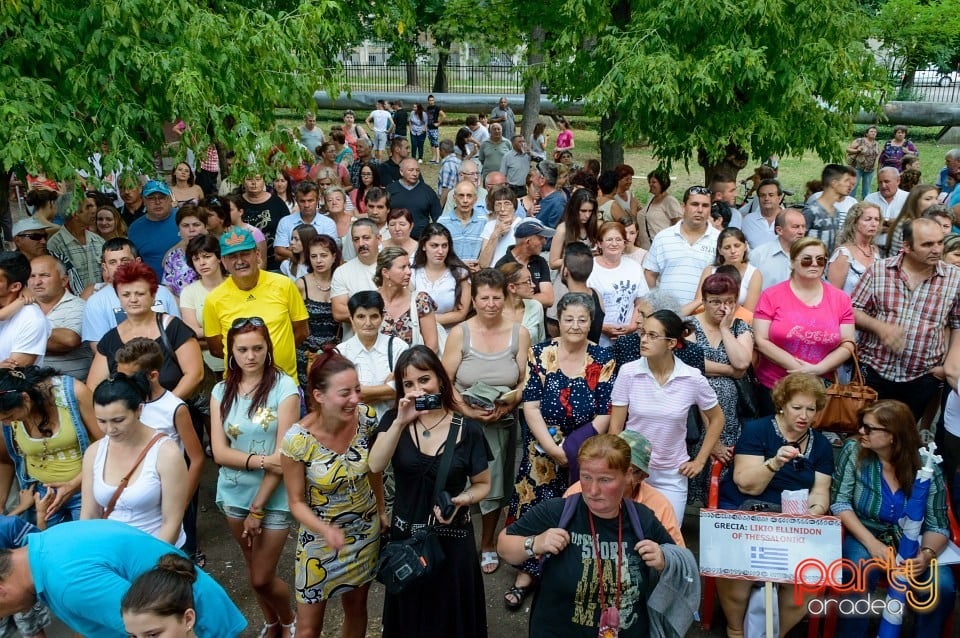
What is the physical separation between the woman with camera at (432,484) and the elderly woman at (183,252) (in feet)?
11.6

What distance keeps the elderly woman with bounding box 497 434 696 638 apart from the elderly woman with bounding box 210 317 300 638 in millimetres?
1605

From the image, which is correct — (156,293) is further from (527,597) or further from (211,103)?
(527,597)

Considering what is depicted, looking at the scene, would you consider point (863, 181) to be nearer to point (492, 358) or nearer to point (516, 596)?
point (492, 358)

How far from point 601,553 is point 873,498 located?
1.91 m

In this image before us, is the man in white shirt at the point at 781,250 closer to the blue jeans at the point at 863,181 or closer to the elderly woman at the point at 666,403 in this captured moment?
the elderly woman at the point at 666,403

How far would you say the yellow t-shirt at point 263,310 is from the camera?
5.83m

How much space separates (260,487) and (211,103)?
129 inches

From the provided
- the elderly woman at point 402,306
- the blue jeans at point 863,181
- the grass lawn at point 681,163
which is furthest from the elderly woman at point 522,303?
the blue jeans at point 863,181

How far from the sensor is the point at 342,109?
31906 millimetres

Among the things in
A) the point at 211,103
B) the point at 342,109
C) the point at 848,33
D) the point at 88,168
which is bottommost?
the point at 342,109

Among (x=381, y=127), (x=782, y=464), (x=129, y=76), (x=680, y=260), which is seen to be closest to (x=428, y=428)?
(x=782, y=464)

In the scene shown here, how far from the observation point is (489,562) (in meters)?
5.69

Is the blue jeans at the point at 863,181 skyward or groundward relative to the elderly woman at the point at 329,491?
groundward

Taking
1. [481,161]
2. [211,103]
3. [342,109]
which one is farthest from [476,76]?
[211,103]
